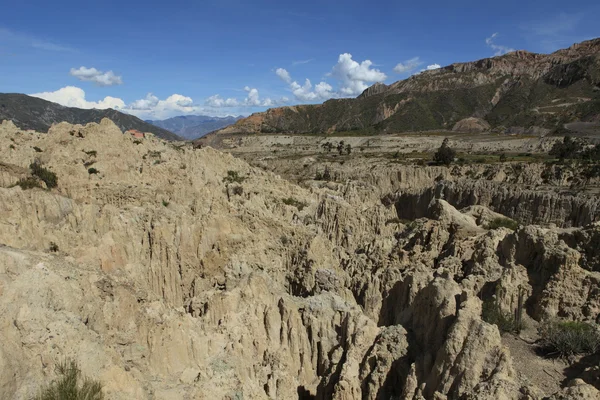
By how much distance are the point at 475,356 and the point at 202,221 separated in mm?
13156

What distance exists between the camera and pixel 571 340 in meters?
10.3

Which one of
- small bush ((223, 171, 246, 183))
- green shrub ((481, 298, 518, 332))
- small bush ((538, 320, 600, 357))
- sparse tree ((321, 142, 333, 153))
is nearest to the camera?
small bush ((538, 320, 600, 357))

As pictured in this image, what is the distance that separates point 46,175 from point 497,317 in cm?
2140

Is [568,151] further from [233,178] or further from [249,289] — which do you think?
[249,289]

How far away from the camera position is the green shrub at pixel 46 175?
21.0 m

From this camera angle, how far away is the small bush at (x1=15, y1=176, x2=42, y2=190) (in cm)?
1956

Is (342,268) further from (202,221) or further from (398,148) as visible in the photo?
(398,148)

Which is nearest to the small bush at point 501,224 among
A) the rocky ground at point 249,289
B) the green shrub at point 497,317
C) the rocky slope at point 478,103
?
the rocky ground at point 249,289

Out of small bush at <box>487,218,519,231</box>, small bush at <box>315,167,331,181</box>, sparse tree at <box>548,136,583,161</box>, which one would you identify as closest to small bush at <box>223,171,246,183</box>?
small bush at <box>487,218,519,231</box>

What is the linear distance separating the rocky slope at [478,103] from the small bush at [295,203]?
103322 mm

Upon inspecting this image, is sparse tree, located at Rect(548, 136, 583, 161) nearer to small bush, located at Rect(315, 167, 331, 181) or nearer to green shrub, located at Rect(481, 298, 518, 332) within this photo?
small bush, located at Rect(315, 167, 331, 181)

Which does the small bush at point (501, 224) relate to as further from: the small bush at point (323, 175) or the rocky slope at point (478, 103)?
the rocky slope at point (478, 103)

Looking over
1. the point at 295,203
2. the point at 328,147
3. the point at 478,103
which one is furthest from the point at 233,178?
the point at 478,103

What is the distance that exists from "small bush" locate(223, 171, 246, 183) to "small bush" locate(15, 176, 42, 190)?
526 inches
